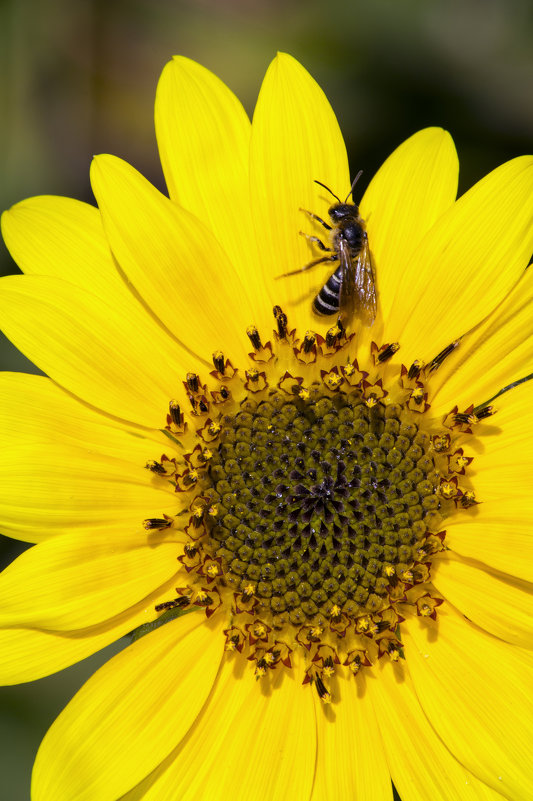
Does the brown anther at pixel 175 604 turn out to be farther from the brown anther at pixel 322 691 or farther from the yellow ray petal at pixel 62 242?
the yellow ray petal at pixel 62 242

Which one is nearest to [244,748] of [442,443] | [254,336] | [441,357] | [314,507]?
[314,507]

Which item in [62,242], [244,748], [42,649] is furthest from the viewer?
[62,242]

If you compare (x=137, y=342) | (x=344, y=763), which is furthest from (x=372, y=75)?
(x=344, y=763)

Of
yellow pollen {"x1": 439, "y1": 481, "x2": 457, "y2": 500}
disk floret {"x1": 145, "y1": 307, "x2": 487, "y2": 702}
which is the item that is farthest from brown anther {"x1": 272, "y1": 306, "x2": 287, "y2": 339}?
yellow pollen {"x1": 439, "y1": 481, "x2": 457, "y2": 500}

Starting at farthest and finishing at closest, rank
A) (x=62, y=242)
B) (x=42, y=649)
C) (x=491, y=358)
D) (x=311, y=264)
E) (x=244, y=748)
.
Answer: (x=311, y=264) → (x=491, y=358) → (x=62, y=242) → (x=244, y=748) → (x=42, y=649)

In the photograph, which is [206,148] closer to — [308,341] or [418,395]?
[308,341]

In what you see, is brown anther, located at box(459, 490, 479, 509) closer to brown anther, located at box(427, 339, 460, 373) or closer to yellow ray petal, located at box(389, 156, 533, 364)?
brown anther, located at box(427, 339, 460, 373)

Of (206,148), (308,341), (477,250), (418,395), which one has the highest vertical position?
(206,148)

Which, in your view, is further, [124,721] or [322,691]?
[322,691]

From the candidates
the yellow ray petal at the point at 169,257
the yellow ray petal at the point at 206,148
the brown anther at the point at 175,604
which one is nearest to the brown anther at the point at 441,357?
the yellow ray petal at the point at 169,257
